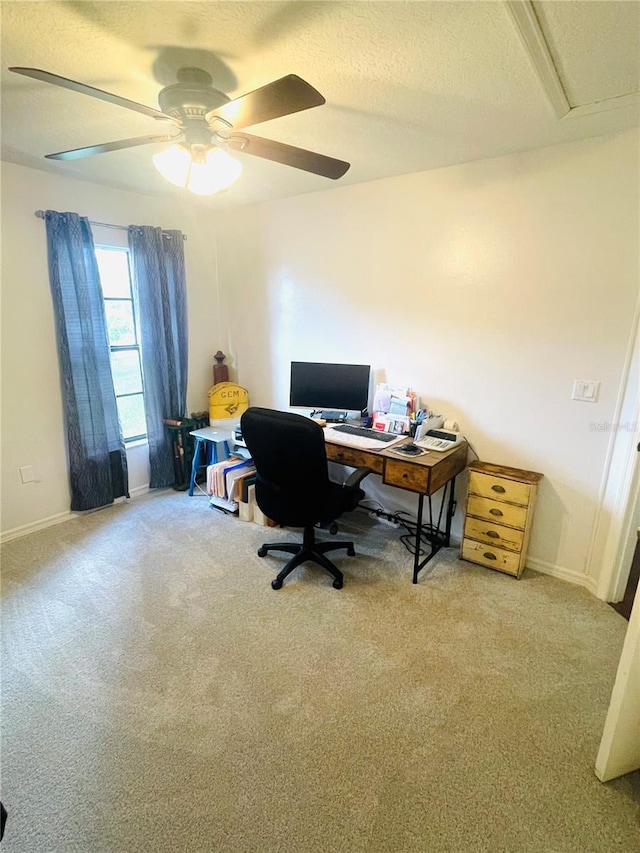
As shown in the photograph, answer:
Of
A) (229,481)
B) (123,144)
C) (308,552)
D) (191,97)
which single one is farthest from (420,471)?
(123,144)

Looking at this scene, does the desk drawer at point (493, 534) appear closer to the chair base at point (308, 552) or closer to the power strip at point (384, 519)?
the power strip at point (384, 519)

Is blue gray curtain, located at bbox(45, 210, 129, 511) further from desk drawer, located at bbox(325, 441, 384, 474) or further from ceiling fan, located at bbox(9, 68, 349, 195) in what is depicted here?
desk drawer, located at bbox(325, 441, 384, 474)

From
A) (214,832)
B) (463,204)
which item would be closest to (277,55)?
(463,204)

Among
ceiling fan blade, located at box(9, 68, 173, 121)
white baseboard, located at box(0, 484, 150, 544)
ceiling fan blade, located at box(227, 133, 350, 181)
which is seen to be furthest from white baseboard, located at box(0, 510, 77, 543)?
ceiling fan blade, located at box(227, 133, 350, 181)

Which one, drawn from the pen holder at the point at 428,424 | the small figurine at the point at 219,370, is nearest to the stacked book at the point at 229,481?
the small figurine at the point at 219,370

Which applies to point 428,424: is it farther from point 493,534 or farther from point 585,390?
point 585,390

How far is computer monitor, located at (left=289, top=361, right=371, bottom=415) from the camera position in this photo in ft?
10.0

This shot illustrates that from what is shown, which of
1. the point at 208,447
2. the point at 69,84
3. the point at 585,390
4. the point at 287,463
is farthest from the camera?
the point at 208,447

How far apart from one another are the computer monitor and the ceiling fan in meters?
1.45

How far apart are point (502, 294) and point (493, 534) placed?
1477 mm

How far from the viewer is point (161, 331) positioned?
3484 mm

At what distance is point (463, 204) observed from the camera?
2.54 m

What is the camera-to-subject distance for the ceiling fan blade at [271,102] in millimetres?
1245

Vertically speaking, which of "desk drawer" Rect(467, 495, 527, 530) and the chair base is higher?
"desk drawer" Rect(467, 495, 527, 530)
